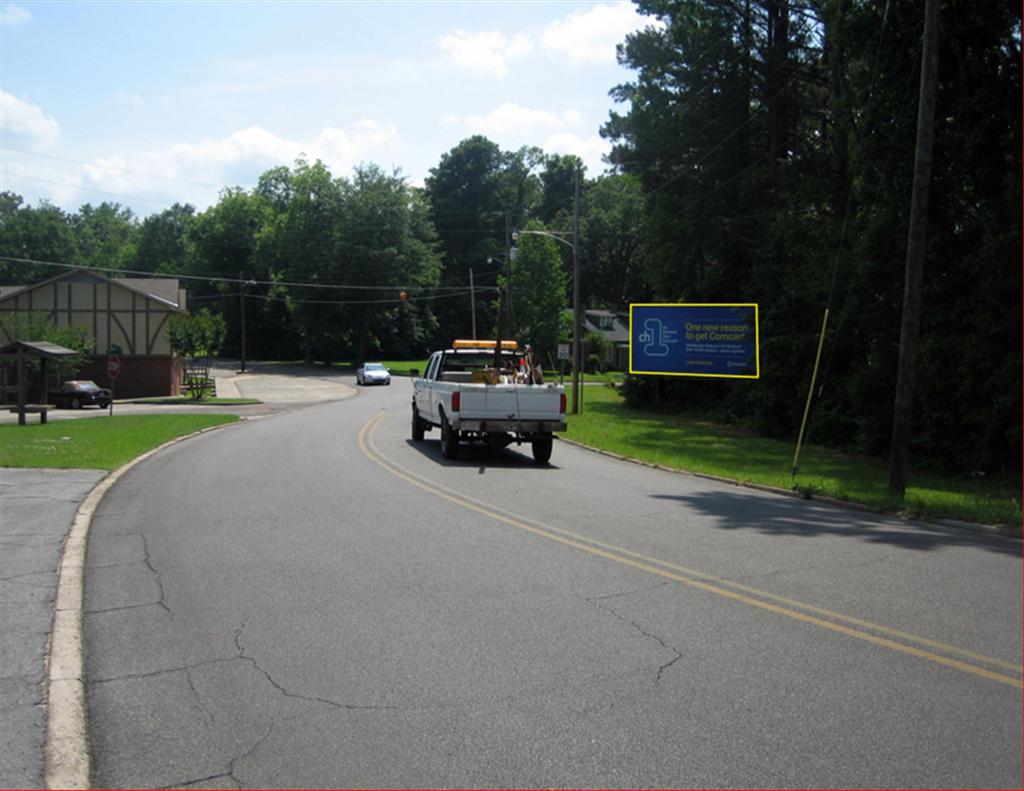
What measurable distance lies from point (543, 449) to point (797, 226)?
17222mm

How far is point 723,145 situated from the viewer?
40406mm

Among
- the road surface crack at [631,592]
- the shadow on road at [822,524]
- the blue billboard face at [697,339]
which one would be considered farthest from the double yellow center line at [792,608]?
the blue billboard face at [697,339]

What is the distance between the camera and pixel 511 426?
1966cm

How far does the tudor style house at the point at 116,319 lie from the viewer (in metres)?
57.7

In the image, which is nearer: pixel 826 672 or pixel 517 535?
pixel 826 672

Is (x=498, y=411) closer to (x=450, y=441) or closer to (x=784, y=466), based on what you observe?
(x=450, y=441)

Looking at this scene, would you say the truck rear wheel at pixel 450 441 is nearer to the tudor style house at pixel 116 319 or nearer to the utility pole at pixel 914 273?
the utility pole at pixel 914 273

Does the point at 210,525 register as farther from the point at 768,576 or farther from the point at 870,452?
the point at 870,452

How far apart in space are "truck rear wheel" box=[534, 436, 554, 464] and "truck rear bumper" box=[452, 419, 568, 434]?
0.47m

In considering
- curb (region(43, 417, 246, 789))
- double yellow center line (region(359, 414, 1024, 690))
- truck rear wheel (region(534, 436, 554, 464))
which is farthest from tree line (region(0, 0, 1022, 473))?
curb (region(43, 417, 246, 789))

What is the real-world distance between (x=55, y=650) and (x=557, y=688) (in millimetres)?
3429

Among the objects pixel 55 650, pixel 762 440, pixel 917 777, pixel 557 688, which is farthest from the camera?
pixel 762 440

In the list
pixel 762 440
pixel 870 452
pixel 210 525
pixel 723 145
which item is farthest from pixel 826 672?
pixel 723 145

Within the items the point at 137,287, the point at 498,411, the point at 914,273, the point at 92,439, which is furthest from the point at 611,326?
the point at 914,273
